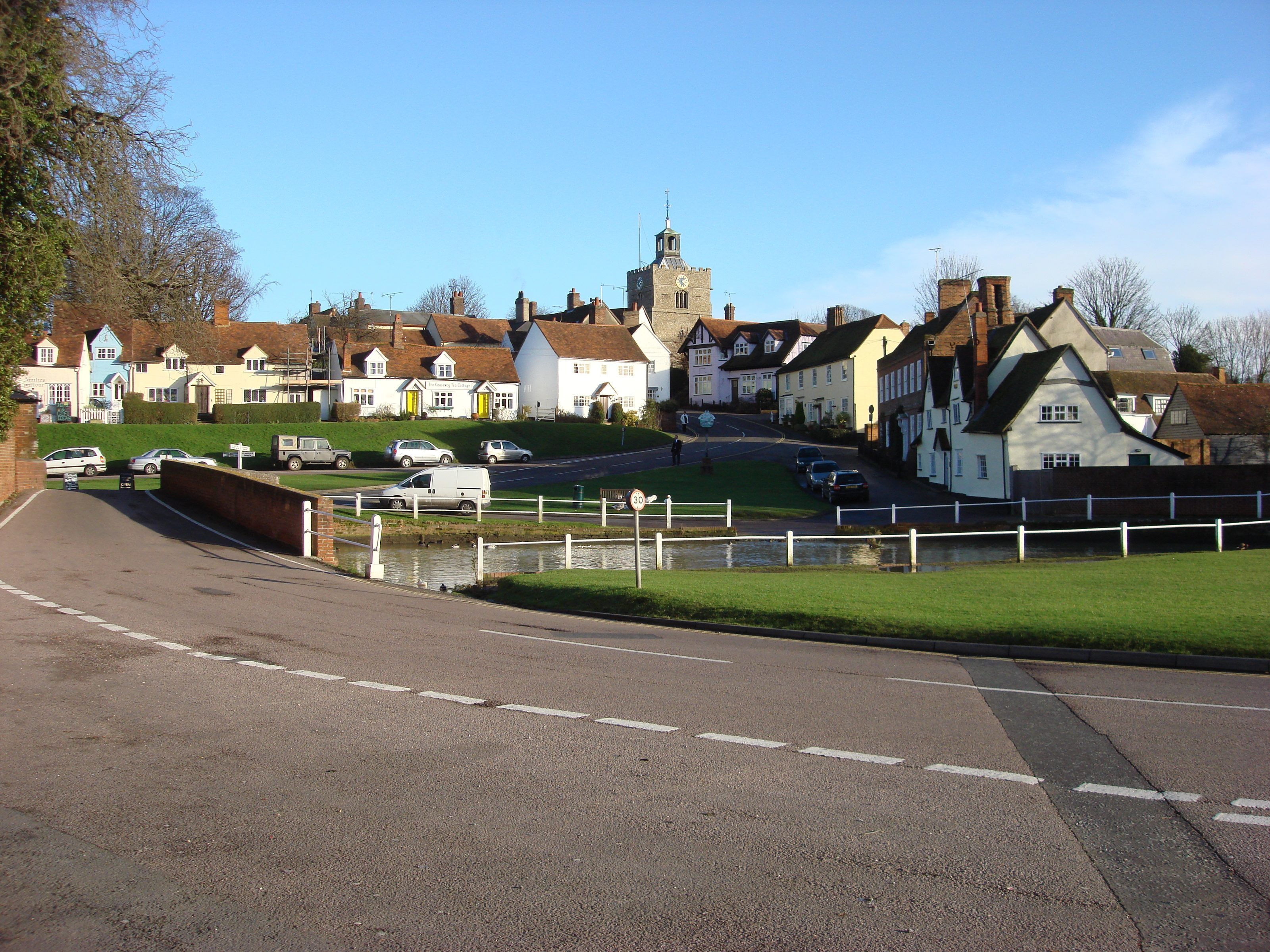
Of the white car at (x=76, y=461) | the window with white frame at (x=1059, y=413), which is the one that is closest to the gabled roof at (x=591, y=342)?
the white car at (x=76, y=461)

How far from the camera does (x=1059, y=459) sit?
46.1 meters

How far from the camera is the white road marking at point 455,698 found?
932 cm

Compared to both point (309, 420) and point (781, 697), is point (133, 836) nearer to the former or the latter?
point (781, 697)

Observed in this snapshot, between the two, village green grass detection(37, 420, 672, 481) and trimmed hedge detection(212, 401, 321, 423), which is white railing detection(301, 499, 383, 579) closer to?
village green grass detection(37, 420, 672, 481)

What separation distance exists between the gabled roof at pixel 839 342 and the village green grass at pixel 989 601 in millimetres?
55915

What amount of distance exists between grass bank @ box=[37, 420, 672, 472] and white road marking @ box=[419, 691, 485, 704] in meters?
50.4

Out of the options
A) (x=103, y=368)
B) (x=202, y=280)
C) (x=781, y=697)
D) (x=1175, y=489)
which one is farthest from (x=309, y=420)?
(x=781, y=697)

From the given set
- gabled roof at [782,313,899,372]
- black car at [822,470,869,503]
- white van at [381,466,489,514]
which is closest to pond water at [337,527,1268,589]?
white van at [381,466,489,514]

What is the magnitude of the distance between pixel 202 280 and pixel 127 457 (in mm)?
30955

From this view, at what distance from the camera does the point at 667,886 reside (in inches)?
202

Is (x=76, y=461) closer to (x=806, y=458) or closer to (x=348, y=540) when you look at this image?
(x=348, y=540)

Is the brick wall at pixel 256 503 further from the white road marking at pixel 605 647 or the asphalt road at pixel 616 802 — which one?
the asphalt road at pixel 616 802

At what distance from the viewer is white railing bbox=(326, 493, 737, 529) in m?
34.8

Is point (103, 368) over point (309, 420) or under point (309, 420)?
over
